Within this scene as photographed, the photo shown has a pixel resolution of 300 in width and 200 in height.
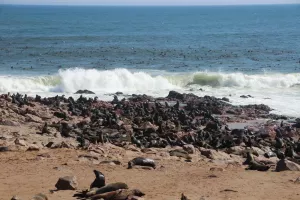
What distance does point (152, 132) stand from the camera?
61.2 feet

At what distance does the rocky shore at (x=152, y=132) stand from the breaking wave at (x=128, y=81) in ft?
28.2

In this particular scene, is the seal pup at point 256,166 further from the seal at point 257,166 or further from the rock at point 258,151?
the rock at point 258,151

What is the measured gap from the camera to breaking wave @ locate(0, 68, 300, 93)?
113 ft

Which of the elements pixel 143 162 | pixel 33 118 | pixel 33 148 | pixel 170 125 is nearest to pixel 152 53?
pixel 170 125

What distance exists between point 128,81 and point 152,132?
716 inches

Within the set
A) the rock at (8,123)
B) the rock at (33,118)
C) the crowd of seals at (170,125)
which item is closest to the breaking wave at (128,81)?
the crowd of seals at (170,125)

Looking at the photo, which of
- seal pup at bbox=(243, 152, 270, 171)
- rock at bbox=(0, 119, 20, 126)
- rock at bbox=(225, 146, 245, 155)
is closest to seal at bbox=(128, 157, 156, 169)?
seal pup at bbox=(243, 152, 270, 171)

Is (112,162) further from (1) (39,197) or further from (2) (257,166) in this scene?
(2) (257,166)

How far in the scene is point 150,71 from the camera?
42.0 m

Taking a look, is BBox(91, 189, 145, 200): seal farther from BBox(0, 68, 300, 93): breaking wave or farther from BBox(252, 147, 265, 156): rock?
BBox(0, 68, 300, 93): breaking wave

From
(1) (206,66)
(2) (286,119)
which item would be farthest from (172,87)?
(2) (286,119)

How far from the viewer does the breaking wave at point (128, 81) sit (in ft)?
113

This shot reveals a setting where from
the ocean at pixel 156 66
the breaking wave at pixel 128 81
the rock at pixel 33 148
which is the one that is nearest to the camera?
the rock at pixel 33 148

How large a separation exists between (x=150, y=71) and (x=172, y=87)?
19.4ft
